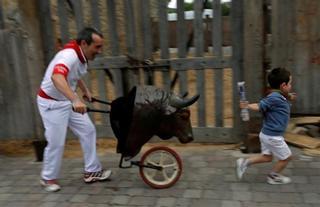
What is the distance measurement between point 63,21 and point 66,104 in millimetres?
1698

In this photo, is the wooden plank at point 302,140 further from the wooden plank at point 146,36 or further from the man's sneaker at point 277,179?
the wooden plank at point 146,36

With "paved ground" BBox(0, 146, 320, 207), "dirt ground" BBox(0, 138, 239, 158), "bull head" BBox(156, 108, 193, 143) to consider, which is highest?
"bull head" BBox(156, 108, 193, 143)

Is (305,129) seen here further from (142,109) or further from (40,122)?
(40,122)

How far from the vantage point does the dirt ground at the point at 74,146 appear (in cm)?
590

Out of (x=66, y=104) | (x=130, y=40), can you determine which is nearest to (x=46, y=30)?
(x=130, y=40)

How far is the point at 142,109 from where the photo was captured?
4.44 m

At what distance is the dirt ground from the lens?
5.90 metres

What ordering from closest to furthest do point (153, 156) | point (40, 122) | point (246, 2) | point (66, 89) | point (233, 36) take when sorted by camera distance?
point (66, 89) → point (153, 156) → point (246, 2) → point (233, 36) → point (40, 122)

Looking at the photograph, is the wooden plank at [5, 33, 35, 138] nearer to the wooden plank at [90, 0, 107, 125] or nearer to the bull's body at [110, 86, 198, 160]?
the wooden plank at [90, 0, 107, 125]

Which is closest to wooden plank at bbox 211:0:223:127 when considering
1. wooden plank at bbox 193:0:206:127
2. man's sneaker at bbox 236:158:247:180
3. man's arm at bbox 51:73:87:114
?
wooden plank at bbox 193:0:206:127

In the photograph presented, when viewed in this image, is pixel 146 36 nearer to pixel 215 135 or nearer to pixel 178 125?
pixel 215 135

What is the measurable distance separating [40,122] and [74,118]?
1.25 meters

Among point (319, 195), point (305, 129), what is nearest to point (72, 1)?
point (305, 129)

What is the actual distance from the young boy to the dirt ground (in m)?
1.18
